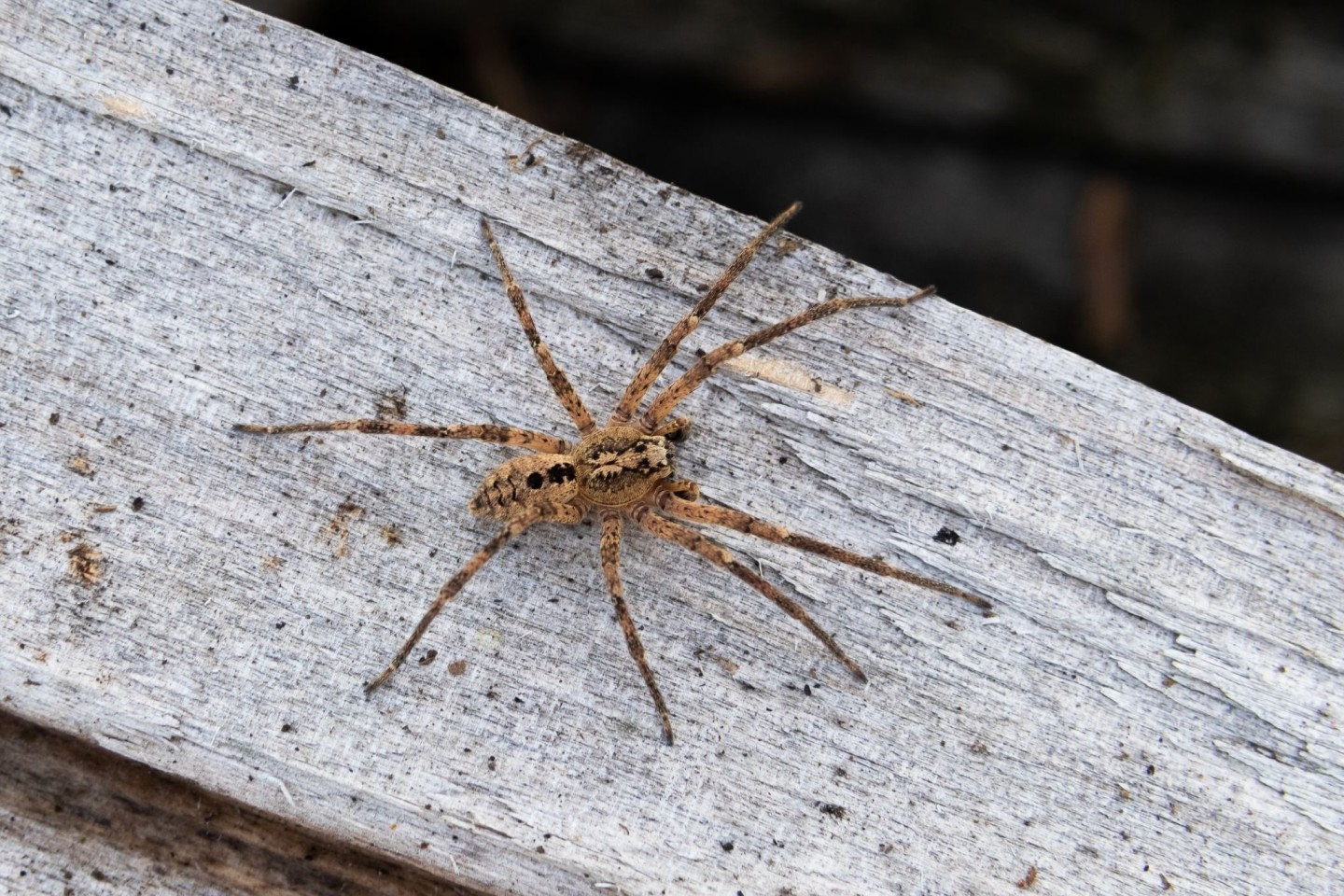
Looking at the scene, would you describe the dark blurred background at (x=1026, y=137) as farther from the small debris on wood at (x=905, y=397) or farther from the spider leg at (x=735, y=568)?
the spider leg at (x=735, y=568)

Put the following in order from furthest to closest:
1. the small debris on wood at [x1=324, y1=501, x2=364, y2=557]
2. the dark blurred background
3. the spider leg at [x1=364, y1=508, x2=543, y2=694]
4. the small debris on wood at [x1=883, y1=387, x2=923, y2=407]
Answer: the dark blurred background
the small debris on wood at [x1=883, y1=387, x2=923, y2=407]
the small debris on wood at [x1=324, y1=501, x2=364, y2=557]
the spider leg at [x1=364, y1=508, x2=543, y2=694]

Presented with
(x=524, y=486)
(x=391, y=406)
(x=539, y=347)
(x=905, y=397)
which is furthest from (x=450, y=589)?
(x=905, y=397)

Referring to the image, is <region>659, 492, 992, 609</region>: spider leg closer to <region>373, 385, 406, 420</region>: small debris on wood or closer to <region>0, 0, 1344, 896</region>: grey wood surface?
<region>0, 0, 1344, 896</region>: grey wood surface

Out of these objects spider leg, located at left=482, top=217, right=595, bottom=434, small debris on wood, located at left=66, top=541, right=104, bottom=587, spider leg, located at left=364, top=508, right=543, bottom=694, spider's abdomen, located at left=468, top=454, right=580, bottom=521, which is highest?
spider leg, located at left=482, top=217, right=595, bottom=434

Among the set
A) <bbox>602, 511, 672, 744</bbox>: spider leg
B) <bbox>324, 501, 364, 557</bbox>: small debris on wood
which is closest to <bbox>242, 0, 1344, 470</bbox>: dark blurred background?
<bbox>602, 511, 672, 744</bbox>: spider leg

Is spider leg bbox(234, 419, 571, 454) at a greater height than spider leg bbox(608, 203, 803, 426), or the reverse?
spider leg bbox(608, 203, 803, 426)

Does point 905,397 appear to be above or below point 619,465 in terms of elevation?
above

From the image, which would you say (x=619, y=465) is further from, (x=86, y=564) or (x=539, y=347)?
(x=86, y=564)
